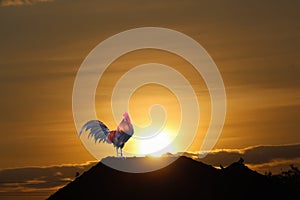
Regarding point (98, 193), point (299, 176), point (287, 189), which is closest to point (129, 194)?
point (98, 193)

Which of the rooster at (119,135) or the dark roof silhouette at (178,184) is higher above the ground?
the rooster at (119,135)

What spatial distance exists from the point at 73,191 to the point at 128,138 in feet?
11.7

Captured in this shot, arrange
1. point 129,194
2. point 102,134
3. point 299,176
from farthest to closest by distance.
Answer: point 299,176
point 102,134
point 129,194

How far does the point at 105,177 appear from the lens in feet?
152

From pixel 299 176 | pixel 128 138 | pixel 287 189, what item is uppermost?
pixel 299 176

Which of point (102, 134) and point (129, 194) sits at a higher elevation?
point (102, 134)

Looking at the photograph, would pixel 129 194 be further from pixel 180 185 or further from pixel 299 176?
pixel 299 176

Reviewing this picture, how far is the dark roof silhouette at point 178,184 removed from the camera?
148ft

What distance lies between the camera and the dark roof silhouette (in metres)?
45.1

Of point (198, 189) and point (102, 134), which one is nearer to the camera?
point (198, 189)

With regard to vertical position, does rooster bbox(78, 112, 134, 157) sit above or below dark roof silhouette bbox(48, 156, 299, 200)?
above

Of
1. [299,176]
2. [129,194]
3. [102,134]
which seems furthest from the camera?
[299,176]

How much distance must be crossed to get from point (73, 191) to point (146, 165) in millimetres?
3622

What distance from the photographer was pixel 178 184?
45.7 meters
